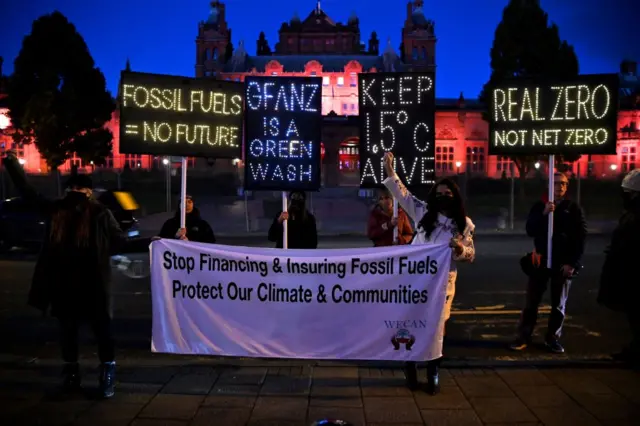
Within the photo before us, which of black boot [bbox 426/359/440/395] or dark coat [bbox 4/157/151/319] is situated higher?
dark coat [bbox 4/157/151/319]

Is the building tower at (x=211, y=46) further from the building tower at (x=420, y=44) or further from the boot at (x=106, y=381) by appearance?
the boot at (x=106, y=381)

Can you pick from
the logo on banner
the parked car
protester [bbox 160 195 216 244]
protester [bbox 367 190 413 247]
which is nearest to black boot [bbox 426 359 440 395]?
the logo on banner

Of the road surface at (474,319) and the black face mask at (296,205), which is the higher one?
the black face mask at (296,205)

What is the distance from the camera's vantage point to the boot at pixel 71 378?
5.42 metres

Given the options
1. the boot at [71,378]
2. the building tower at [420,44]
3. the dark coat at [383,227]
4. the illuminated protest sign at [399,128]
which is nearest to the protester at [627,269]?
the illuminated protest sign at [399,128]

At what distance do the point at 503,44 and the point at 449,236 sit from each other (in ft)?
102

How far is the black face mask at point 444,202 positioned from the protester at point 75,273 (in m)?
3.09

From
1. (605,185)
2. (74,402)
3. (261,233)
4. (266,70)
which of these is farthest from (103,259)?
(266,70)

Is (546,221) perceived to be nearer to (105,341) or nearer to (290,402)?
(290,402)

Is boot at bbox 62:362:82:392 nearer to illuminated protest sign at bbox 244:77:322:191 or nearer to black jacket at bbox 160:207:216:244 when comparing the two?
black jacket at bbox 160:207:216:244

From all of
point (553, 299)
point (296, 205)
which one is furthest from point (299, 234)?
point (553, 299)

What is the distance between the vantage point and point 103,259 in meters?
5.42

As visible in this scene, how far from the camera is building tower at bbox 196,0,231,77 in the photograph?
247 feet

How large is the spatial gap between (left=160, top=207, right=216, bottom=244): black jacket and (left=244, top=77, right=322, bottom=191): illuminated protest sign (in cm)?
94
